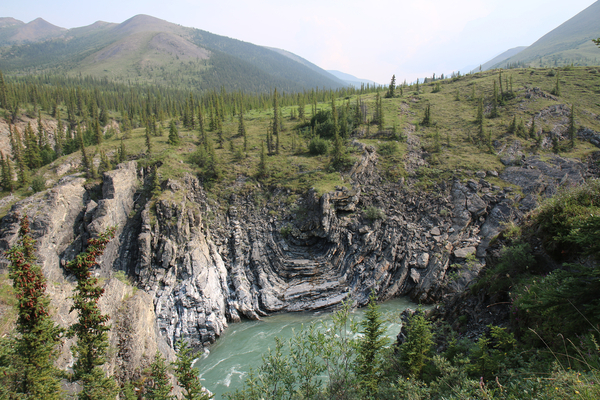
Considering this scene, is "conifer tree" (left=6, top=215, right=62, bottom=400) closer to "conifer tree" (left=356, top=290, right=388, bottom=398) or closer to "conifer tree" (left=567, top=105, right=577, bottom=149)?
"conifer tree" (left=356, top=290, right=388, bottom=398)

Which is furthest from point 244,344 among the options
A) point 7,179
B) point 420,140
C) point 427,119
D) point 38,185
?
point 427,119

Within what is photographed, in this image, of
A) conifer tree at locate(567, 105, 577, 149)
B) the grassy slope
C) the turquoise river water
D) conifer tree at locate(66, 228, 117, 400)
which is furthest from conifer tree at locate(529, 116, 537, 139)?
conifer tree at locate(66, 228, 117, 400)

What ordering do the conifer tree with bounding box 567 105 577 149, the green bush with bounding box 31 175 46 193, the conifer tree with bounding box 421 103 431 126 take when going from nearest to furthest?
the green bush with bounding box 31 175 46 193, the conifer tree with bounding box 567 105 577 149, the conifer tree with bounding box 421 103 431 126

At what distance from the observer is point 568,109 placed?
160 ft

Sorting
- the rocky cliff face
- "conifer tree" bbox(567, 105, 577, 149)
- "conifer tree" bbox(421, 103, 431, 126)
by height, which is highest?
"conifer tree" bbox(421, 103, 431, 126)

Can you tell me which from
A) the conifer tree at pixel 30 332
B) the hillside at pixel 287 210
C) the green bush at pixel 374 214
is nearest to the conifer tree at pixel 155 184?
the hillside at pixel 287 210

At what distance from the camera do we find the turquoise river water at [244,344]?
845 inches

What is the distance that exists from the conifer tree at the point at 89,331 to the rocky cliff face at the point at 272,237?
49.4 ft

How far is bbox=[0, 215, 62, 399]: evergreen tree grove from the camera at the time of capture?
9594 millimetres

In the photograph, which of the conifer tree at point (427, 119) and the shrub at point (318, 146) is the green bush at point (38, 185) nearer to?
the shrub at point (318, 146)

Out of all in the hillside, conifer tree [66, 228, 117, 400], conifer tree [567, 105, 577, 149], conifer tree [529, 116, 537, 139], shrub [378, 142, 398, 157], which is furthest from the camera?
shrub [378, 142, 398, 157]

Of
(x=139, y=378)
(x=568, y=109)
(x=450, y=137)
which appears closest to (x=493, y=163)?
(x=450, y=137)

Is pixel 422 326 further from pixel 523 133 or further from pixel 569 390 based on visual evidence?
pixel 523 133

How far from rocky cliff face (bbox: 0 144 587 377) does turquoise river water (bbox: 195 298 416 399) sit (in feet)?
3.89
